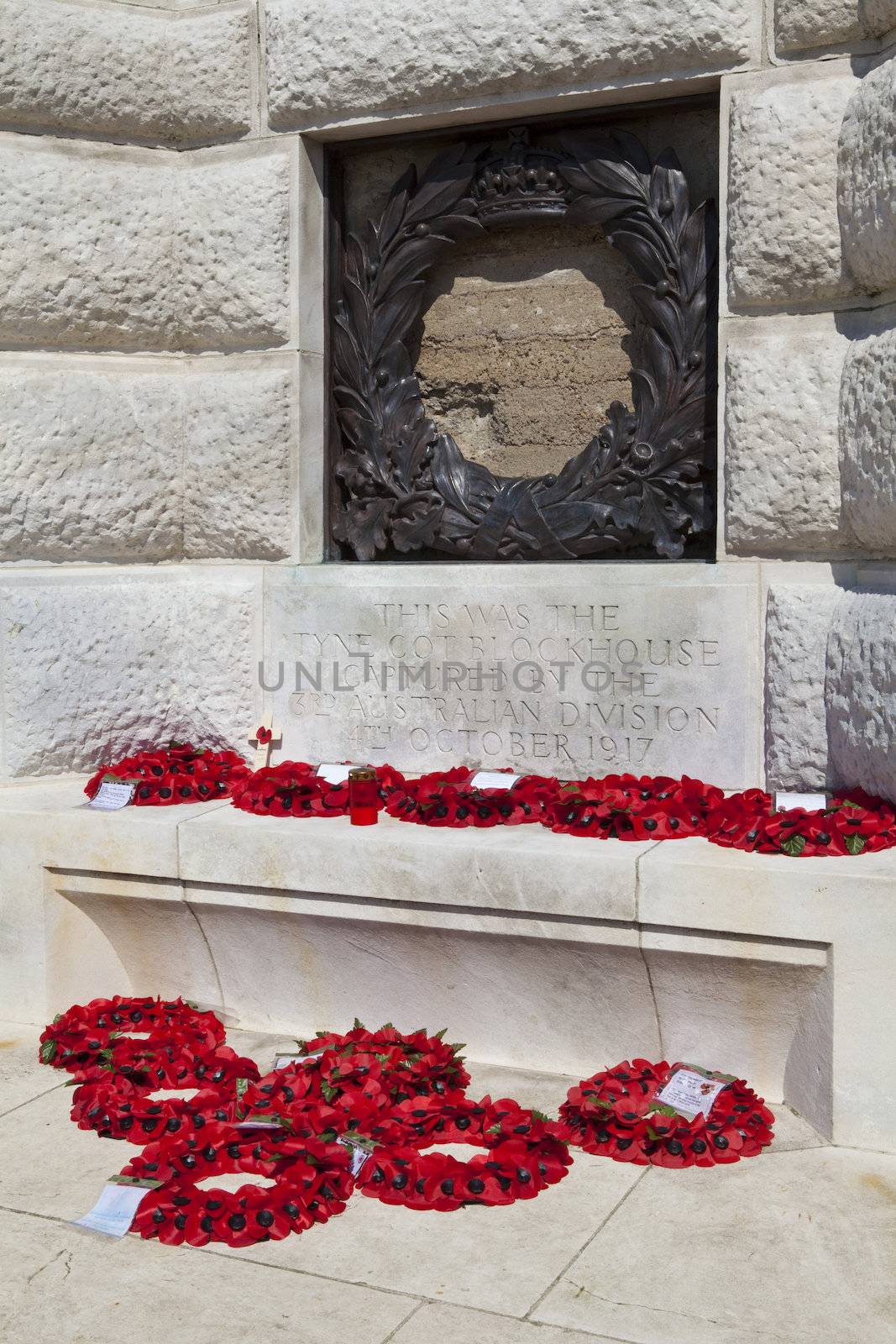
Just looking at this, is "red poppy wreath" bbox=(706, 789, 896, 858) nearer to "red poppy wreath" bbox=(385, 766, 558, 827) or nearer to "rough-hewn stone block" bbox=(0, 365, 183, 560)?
"red poppy wreath" bbox=(385, 766, 558, 827)

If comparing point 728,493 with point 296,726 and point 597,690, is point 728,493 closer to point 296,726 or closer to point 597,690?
point 597,690

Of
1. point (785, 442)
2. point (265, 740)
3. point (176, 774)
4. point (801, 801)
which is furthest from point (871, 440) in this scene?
point (176, 774)

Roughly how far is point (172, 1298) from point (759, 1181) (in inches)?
52.0

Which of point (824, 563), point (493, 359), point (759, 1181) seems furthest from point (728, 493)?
point (759, 1181)

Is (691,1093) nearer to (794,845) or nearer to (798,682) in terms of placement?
(794,845)

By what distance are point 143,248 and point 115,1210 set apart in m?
3.07

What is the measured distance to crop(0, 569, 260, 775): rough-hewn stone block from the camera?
446 cm

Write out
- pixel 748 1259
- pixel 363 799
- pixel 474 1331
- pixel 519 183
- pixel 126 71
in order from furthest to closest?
pixel 126 71 < pixel 519 183 < pixel 363 799 < pixel 748 1259 < pixel 474 1331

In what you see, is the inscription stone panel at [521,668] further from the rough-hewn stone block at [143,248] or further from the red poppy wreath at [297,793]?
the rough-hewn stone block at [143,248]

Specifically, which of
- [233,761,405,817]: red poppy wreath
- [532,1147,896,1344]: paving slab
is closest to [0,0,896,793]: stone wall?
[233,761,405,817]: red poppy wreath

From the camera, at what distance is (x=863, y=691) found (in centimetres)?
363

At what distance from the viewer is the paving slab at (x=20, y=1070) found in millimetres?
3666

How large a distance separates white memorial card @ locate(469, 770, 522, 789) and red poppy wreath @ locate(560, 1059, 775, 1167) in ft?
3.17

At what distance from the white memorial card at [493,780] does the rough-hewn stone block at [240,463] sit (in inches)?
41.9
